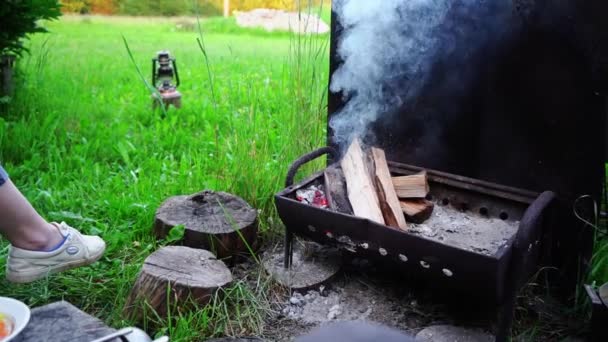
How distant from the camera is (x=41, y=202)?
11.3ft

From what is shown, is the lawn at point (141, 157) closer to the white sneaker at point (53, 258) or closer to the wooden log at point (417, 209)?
the white sneaker at point (53, 258)

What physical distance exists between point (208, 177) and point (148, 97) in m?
2.78

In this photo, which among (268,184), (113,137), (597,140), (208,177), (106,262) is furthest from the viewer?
(113,137)

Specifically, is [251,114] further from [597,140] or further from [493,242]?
[597,140]

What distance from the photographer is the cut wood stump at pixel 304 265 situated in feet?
9.26

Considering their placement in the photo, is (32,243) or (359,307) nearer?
(32,243)

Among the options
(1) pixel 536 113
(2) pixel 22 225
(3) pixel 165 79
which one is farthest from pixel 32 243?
(3) pixel 165 79

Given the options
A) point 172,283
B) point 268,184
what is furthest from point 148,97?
point 172,283

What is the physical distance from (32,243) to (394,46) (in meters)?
2.10

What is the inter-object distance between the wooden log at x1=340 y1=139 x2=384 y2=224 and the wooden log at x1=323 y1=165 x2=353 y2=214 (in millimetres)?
33

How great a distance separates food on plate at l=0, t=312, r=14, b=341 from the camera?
180 centimetres

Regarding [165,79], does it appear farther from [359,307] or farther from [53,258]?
[359,307]

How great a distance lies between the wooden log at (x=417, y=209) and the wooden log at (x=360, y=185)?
0.16 meters

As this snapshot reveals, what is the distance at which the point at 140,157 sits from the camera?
443 cm
